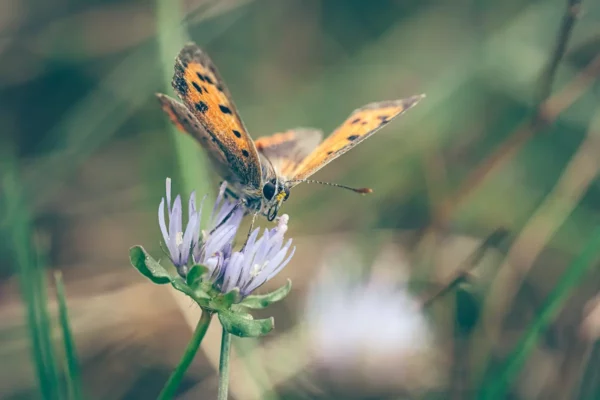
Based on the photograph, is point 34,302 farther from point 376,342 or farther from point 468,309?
point 468,309

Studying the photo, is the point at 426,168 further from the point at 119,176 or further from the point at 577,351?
the point at 119,176

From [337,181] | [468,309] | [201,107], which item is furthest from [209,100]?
[337,181]

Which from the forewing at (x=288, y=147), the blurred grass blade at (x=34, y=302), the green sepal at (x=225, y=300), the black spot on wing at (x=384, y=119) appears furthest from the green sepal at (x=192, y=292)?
the forewing at (x=288, y=147)

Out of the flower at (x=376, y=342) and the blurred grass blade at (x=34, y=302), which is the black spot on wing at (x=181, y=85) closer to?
the blurred grass blade at (x=34, y=302)

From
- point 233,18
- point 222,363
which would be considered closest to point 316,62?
point 233,18

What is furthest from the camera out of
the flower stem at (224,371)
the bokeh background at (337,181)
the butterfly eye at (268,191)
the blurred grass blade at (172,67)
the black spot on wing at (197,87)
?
the bokeh background at (337,181)

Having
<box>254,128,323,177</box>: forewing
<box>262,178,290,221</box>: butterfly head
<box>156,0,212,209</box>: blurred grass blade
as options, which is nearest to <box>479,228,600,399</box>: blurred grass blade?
<box>262,178,290,221</box>: butterfly head

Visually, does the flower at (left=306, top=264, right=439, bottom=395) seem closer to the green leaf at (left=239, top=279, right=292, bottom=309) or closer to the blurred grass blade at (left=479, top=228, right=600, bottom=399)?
Result: the blurred grass blade at (left=479, top=228, right=600, bottom=399)
